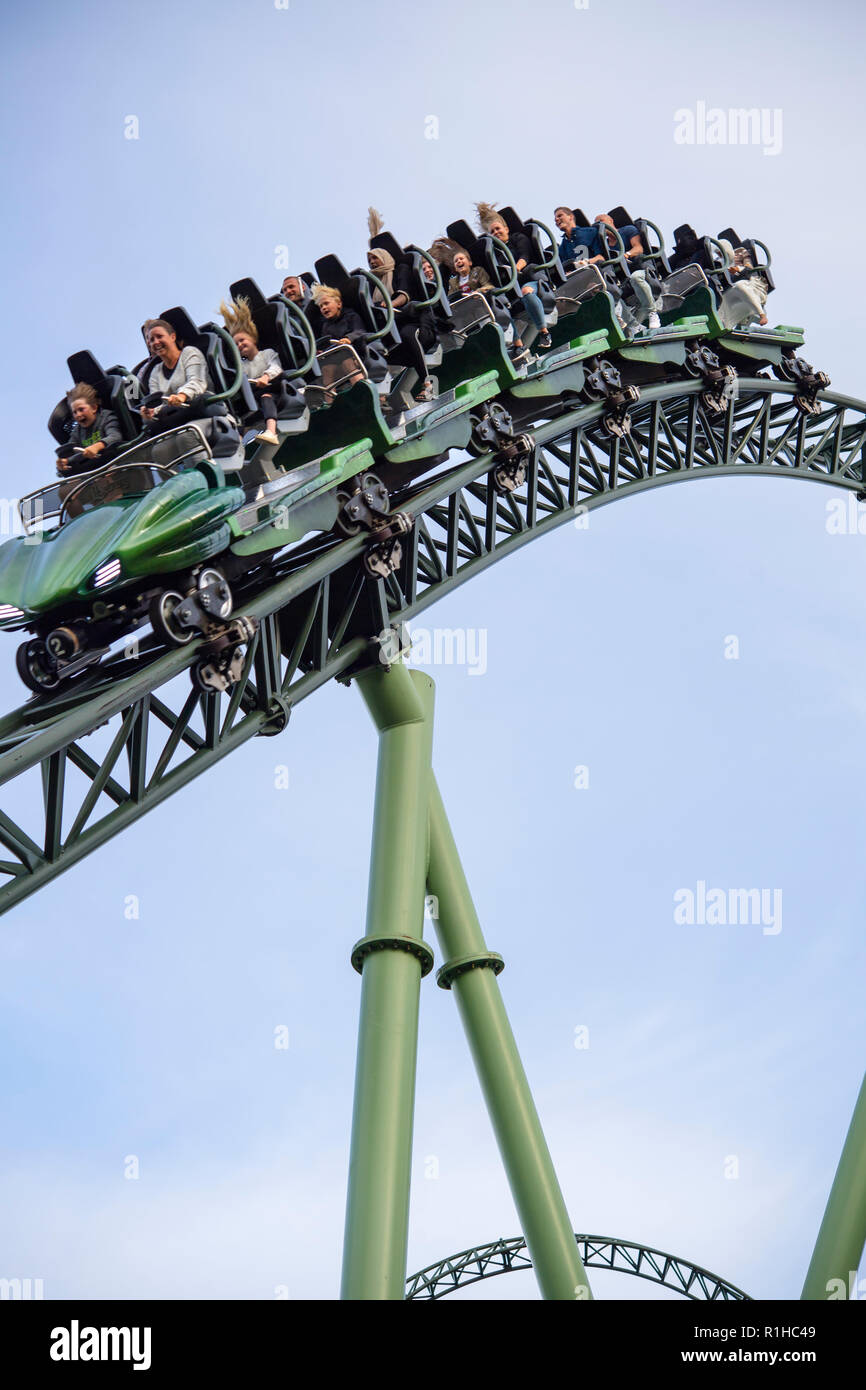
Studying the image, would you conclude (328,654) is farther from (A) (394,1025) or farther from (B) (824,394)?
(B) (824,394)

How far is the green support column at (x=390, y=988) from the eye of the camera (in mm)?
6109

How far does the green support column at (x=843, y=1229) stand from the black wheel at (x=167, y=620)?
4898 millimetres

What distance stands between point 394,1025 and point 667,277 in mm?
6944

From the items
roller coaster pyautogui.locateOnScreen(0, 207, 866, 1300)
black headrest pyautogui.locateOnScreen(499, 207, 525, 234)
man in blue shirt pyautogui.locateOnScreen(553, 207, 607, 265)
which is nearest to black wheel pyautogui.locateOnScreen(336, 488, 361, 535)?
roller coaster pyautogui.locateOnScreen(0, 207, 866, 1300)

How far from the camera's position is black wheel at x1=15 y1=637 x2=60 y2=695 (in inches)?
253

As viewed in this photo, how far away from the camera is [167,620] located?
20.1 ft

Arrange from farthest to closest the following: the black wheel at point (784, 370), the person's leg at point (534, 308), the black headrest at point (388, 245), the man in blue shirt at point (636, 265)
Result: 1. the black wheel at point (784, 370)
2. the man in blue shirt at point (636, 265)
3. the person's leg at point (534, 308)
4. the black headrest at point (388, 245)

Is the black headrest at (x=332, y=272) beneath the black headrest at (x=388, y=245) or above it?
beneath

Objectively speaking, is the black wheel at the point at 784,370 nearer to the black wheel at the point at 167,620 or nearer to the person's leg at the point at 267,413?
the person's leg at the point at 267,413

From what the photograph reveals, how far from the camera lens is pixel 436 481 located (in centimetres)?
818

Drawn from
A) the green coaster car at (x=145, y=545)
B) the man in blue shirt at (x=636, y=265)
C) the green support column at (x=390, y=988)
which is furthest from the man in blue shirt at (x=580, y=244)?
the green coaster car at (x=145, y=545)

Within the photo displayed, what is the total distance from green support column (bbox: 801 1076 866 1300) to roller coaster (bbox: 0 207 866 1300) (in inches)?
0.6

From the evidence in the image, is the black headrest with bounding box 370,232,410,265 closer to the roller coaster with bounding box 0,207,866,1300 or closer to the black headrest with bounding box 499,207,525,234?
the roller coaster with bounding box 0,207,866,1300
